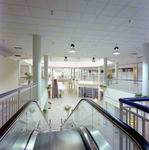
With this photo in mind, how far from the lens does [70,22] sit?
3.87 metres

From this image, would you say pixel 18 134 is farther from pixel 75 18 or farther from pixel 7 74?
pixel 7 74

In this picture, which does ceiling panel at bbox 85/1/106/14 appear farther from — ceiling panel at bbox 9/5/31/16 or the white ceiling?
ceiling panel at bbox 9/5/31/16

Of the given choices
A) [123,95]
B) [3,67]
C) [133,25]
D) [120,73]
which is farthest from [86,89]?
[133,25]

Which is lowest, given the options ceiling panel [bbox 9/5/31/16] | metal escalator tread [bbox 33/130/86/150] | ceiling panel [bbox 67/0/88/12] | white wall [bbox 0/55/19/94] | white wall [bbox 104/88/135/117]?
white wall [bbox 104/88/135/117]

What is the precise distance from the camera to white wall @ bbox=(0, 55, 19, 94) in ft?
21.3

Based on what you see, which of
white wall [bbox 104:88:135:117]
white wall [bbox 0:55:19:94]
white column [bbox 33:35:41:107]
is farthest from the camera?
white wall [bbox 104:88:135:117]

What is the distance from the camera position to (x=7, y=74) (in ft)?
23.6

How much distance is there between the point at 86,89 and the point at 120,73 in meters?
7.62

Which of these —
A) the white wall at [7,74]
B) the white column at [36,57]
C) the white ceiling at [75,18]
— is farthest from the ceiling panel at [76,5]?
the white wall at [7,74]

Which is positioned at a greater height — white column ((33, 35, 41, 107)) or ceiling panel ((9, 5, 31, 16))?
ceiling panel ((9, 5, 31, 16))

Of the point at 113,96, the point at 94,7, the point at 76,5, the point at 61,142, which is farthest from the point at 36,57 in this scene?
the point at 113,96

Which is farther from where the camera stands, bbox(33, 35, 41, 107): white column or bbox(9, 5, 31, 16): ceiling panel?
bbox(33, 35, 41, 107): white column

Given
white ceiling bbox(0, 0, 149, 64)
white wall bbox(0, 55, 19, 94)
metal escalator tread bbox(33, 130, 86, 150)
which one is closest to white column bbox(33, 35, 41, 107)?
white ceiling bbox(0, 0, 149, 64)

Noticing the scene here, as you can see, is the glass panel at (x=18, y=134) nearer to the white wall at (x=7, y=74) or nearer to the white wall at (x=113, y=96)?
the white wall at (x=7, y=74)
